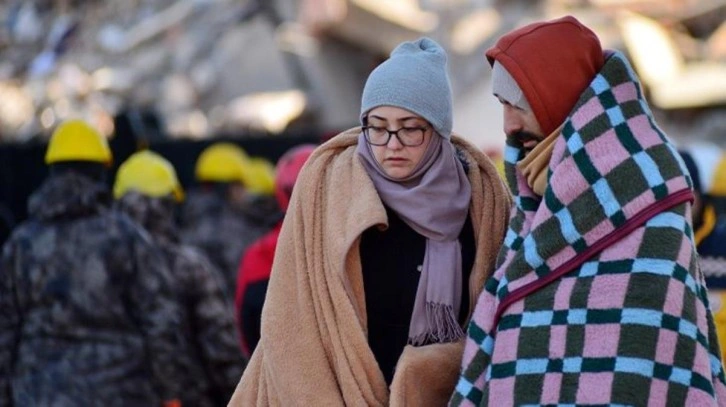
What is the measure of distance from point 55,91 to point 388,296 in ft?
90.8

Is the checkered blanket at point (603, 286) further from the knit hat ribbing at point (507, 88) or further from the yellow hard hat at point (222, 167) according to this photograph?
the yellow hard hat at point (222, 167)

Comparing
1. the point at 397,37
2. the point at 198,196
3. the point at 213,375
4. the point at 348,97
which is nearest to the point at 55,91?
the point at 348,97

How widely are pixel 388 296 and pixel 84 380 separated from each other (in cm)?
235

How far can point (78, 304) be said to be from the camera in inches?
284

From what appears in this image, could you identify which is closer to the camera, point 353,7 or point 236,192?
point 236,192

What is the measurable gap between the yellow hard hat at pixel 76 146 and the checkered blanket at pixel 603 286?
3066mm

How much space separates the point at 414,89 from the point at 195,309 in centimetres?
338

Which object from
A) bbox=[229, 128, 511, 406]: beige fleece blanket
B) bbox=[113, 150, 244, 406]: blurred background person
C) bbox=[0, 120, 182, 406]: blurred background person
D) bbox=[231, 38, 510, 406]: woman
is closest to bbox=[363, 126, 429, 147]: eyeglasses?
bbox=[231, 38, 510, 406]: woman

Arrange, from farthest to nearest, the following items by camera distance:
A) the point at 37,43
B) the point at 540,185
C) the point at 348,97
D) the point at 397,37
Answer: the point at 37,43 < the point at 348,97 < the point at 397,37 < the point at 540,185

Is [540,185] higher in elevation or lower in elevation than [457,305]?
higher

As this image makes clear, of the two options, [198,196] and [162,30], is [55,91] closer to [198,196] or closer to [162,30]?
[162,30]

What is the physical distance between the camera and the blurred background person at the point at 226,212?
37.9 ft

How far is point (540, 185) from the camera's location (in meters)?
4.89

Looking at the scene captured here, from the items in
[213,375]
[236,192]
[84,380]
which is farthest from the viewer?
[236,192]
